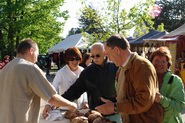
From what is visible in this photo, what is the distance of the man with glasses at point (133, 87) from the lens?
2342 mm

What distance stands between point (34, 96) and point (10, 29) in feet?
80.9

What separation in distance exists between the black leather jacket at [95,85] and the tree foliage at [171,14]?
51407 mm

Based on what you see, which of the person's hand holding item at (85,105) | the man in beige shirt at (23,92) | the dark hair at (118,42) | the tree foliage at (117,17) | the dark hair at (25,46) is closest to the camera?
the dark hair at (118,42)

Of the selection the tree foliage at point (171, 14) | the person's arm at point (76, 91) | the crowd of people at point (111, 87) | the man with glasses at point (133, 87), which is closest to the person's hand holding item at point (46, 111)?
the crowd of people at point (111, 87)

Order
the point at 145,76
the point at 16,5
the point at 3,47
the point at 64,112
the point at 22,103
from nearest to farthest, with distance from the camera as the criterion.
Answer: the point at 145,76 < the point at 22,103 < the point at 64,112 < the point at 16,5 < the point at 3,47

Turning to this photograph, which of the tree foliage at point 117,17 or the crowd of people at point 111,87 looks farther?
the tree foliage at point 117,17

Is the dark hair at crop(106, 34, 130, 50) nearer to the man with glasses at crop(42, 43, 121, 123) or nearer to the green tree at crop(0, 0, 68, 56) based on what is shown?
the man with glasses at crop(42, 43, 121, 123)

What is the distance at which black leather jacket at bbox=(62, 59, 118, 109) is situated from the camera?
3.77 m

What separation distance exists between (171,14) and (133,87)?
55710mm

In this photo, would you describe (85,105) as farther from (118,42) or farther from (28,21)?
(28,21)

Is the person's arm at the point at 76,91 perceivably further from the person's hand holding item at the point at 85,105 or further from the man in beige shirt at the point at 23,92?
the man in beige shirt at the point at 23,92

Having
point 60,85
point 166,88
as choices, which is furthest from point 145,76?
point 60,85

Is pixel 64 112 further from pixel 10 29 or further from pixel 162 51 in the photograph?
pixel 10 29

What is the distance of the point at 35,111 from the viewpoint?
302 centimetres
